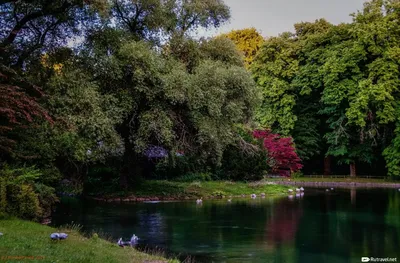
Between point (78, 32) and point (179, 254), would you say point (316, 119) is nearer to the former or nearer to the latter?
point (78, 32)

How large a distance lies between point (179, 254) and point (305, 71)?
3555 centimetres

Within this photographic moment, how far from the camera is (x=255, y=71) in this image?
49.2 m

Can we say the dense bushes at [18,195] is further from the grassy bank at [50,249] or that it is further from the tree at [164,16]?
the tree at [164,16]

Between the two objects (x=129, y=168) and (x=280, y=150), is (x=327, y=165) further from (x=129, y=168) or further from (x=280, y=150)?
(x=129, y=168)

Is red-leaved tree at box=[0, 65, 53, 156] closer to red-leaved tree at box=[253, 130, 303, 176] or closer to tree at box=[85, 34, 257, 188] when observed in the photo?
tree at box=[85, 34, 257, 188]

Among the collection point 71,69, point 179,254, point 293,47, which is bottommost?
point 179,254

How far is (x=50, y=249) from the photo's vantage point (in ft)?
32.5

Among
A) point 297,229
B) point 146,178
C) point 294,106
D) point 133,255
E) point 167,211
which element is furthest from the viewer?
point 294,106

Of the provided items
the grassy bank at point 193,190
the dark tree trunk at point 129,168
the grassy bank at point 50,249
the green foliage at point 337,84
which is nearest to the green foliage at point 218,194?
the grassy bank at point 193,190

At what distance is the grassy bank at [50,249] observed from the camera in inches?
353

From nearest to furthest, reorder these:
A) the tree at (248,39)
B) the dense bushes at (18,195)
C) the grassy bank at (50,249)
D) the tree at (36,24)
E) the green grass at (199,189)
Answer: the grassy bank at (50,249), the dense bushes at (18,195), the tree at (36,24), the green grass at (199,189), the tree at (248,39)

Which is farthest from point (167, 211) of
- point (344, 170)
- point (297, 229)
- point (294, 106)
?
point (344, 170)

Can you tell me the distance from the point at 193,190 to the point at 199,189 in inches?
20.5

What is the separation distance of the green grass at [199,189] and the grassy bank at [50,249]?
14484 mm
